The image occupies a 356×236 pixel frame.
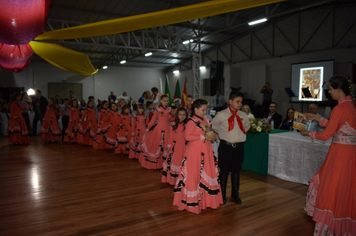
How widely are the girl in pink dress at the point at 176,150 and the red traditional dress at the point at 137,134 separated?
6.30 feet

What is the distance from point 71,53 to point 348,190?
189 inches

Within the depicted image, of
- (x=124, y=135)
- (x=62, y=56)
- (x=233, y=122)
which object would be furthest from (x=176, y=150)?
(x=124, y=135)

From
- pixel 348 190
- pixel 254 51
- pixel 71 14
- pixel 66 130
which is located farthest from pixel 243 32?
pixel 348 190

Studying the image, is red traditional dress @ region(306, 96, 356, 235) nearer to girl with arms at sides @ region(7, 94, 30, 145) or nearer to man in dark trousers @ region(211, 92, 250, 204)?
man in dark trousers @ region(211, 92, 250, 204)

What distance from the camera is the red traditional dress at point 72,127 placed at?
9078 mm

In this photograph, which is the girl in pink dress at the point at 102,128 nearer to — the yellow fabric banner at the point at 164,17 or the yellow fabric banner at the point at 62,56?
the yellow fabric banner at the point at 62,56

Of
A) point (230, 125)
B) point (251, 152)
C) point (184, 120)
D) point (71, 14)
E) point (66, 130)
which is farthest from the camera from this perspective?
point (71, 14)

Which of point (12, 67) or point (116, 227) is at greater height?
Answer: point (12, 67)

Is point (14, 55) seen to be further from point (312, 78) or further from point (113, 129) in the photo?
point (312, 78)

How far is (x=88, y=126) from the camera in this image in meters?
8.68

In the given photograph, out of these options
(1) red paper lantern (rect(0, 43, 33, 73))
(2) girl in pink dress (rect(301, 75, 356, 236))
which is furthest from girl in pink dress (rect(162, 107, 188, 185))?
(1) red paper lantern (rect(0, 43, 33, 73))

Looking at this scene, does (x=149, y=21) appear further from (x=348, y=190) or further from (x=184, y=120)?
(x=348, y=190)

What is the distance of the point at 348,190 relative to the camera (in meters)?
2.56

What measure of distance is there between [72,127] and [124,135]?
299 centimetres
